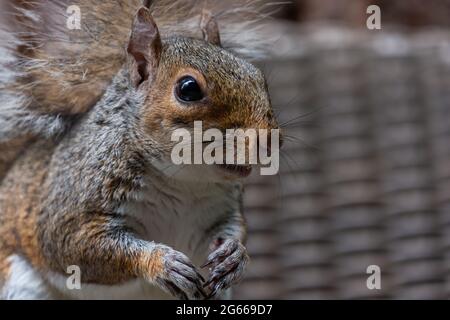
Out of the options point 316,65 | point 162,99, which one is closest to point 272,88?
point 316,65

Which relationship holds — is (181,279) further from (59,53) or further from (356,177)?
(356,177)

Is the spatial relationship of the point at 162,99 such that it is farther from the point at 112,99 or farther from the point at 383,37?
the point at 383,37

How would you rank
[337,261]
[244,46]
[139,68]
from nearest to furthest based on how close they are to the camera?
[139,68]
[244,46]
[337,261]

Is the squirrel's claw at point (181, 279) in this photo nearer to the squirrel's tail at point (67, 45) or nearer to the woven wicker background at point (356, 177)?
the squirrel's tail at point (67, 45)

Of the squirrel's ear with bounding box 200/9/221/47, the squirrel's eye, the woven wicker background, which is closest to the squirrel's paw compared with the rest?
the squirrel's eye

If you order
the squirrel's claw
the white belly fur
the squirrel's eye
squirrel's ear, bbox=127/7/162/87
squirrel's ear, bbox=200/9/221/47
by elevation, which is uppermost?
squirrel's ear, bbox=200/9/221/47

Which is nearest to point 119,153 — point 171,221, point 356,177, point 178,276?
point 171,221

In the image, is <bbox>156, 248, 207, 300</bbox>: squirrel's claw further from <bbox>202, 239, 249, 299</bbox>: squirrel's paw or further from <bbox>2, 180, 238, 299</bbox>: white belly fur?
<bbox>2, 180, 238, 299</bbox>: white belly fur
